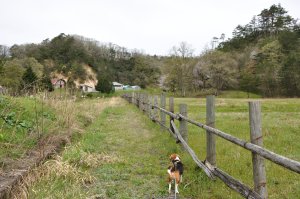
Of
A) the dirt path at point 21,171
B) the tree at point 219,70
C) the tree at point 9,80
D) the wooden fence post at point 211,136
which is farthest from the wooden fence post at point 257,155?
the tree at point 219,70

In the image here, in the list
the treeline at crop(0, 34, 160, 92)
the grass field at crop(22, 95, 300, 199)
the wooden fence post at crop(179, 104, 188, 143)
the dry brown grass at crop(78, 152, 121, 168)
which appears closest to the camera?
the grass field at crop(22, 95, 300, 199)

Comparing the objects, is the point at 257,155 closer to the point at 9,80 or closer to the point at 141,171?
the point at 141,171

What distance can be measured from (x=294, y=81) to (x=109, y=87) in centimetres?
3236

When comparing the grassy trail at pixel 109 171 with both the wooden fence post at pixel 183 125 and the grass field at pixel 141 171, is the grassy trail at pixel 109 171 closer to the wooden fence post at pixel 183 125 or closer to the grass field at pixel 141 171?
the grass field at pixel 141 171

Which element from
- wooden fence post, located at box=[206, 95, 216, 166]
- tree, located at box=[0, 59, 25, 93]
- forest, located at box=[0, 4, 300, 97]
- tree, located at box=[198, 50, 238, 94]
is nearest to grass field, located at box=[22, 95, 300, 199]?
wooden fence post, located at box=[206, 95, 216, 166]

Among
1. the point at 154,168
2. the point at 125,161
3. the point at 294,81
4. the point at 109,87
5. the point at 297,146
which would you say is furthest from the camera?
the point at 109,87

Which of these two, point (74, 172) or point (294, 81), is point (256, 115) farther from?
point (294, 81)

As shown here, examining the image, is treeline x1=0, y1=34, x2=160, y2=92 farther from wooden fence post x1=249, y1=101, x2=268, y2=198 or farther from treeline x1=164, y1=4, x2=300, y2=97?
wooden fence post x1=249, y1=101, x2=268, y2=198

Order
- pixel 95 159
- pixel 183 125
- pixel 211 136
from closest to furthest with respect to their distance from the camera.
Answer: pixel 211 136 → pixel 95 159 → pixel 183 125

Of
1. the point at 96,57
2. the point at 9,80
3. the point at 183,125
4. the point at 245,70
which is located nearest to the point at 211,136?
the point at 183,125

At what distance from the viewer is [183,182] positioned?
4.77 m

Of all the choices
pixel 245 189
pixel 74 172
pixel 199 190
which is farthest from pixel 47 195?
pixel 245 189

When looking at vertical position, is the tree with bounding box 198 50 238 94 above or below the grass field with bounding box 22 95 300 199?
above

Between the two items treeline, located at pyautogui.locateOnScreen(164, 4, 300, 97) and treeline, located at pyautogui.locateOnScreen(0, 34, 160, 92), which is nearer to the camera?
treeline, located at pyautogui.locateOnScreen(164, 4, 300, 97)
